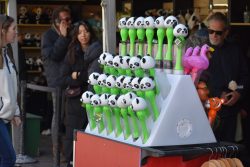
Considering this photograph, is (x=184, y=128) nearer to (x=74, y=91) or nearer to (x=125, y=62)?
(x=125, y=62)

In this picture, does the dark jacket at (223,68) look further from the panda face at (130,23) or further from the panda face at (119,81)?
the panda face at (119,81)

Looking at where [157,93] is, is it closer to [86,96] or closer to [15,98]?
[86,96]

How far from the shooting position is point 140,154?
18.0ft

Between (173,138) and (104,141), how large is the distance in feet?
2.21

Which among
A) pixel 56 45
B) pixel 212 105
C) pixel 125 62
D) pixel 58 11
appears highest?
pixel 58 11

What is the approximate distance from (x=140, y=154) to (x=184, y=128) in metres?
0.41

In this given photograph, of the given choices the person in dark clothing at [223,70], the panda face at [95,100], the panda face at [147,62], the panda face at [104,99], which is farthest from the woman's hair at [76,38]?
the panda face at [147,62]

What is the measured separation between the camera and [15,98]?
711 centimetres

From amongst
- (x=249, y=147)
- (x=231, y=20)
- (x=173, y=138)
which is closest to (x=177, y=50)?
(x=173, y=138)

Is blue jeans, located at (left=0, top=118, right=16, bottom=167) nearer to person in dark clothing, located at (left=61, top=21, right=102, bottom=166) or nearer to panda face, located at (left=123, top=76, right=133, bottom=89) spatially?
person in dark clothing, located at (left=61, top=21, right=102, bottom=166)

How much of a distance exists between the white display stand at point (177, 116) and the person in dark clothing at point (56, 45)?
2.94 m

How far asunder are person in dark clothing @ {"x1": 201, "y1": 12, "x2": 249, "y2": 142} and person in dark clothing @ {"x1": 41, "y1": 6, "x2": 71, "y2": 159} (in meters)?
1.98

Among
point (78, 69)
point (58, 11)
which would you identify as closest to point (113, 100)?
point (78, 69)

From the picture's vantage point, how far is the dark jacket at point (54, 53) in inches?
333
